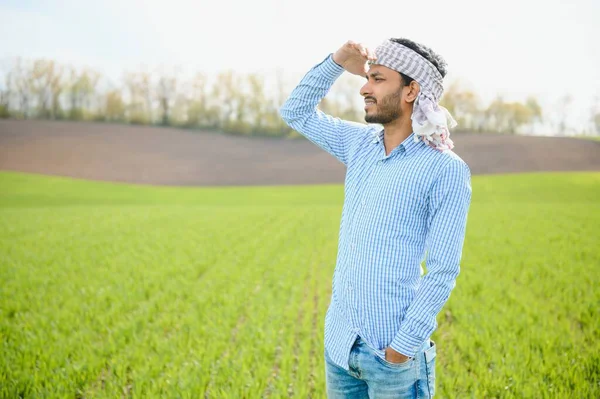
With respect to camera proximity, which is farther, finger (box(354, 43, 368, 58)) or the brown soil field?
the brown soil field

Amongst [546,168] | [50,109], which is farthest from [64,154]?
[546,168]

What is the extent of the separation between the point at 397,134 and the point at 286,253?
31.7 ft

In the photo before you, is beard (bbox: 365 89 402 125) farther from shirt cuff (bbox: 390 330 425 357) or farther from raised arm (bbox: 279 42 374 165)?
shirt cuff (bbox: 390 330 425 357)

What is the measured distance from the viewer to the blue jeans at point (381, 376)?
2061 millimetres

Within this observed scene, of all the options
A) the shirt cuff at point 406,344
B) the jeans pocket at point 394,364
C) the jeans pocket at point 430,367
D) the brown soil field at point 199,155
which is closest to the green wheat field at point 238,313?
the jeans pocket at point 430,367

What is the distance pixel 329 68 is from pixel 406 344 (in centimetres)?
161

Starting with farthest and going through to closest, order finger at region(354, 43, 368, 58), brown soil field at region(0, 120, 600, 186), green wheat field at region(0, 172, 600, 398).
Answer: brown soil field at region(0, 120, 600, 186)
green wheat field at region(0, 172, 600, 398)
finger at region(354, 43, 368, 58)

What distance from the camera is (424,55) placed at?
2.17 metres

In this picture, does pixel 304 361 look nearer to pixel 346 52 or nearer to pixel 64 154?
pixel 346 52

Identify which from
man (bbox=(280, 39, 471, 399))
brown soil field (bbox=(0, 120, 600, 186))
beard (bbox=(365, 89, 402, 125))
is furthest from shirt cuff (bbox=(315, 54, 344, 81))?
brown soil field (bbox=(0, 120, 600, 186))

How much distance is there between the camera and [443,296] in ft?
6.53

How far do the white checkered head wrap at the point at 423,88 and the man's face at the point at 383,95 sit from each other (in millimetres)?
45

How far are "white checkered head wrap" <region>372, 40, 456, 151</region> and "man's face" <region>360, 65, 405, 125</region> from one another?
0.15 feet

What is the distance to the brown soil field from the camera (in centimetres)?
4503
